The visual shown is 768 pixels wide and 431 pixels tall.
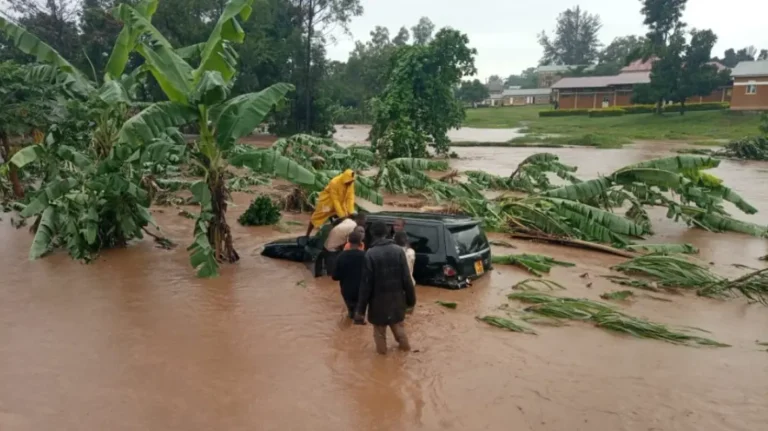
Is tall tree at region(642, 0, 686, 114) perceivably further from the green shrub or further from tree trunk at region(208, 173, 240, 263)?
tree trunk at region(208, 173, 240, 263)

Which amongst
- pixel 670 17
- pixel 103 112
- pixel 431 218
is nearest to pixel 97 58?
pixel 103 112

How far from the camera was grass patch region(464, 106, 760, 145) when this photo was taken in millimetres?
45906

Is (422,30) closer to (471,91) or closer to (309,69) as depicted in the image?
(471,91)

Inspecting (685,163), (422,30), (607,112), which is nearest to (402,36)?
(422,30)

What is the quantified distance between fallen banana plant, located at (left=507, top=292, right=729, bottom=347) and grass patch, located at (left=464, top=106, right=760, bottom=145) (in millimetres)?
38050

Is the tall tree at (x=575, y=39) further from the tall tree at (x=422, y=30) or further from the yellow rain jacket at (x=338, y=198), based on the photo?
the yellow rain jacket at (x=338, y=198)

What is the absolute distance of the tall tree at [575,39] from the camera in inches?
4749

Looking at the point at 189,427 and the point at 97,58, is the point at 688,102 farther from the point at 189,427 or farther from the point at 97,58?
the point at 189,427

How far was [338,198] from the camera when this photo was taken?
9.98m

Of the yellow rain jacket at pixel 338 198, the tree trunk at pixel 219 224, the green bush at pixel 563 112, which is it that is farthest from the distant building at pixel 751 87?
the tree trunk at pixel 219 224

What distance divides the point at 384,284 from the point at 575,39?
128435 mm

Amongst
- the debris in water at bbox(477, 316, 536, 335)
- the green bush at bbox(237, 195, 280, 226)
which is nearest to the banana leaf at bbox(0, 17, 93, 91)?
the green bush at bbox(237, 195, 280, 226)

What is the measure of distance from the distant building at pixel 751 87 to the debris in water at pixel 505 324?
54733 millimetres

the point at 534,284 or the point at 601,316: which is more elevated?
the point at 601,316
